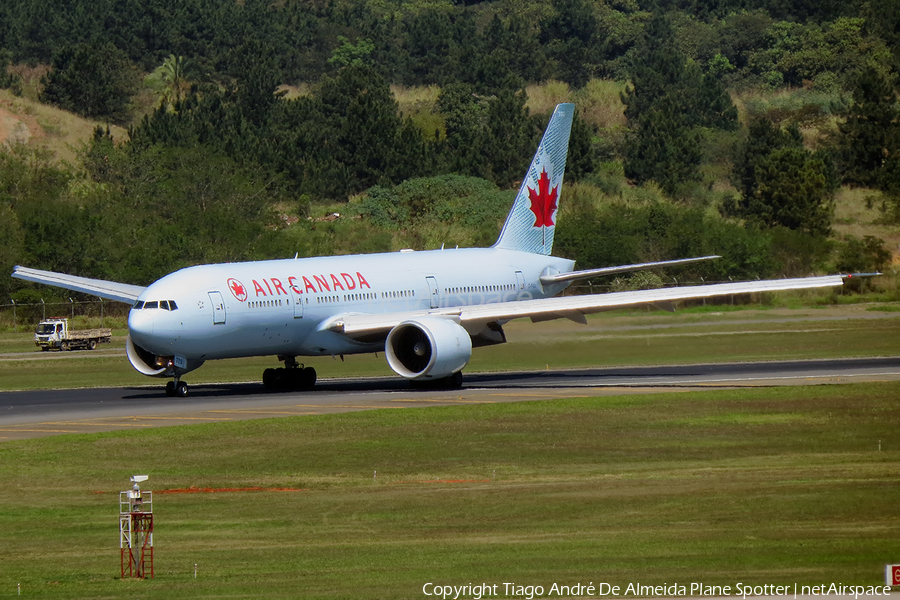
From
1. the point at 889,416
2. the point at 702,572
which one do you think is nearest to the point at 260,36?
the point at 889,416

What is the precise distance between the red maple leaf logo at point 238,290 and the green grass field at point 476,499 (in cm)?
632

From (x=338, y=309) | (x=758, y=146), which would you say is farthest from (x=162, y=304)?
(x=758, y=146)

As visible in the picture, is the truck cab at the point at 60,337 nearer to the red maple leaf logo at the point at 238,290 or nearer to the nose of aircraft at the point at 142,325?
the red maple leaf logo at the point at 238,290

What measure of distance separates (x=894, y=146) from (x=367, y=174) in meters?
43.5

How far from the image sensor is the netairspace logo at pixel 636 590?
16188 mm

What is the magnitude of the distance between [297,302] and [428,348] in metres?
4.53

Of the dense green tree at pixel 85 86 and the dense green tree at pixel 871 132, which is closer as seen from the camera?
the dense green tree at pixel 871 132

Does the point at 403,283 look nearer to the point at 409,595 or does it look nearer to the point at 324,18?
the point at 409,595

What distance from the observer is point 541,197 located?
58.1 metres

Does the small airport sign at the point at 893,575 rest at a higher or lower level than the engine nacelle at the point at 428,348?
lower

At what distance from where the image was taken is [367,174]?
119 meters

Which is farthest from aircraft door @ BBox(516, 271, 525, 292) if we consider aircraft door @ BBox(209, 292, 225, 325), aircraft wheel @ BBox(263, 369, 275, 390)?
aircraft door @ BBox(209, 292, 225, 325)

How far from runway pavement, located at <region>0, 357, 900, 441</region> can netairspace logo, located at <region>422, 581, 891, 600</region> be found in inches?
857

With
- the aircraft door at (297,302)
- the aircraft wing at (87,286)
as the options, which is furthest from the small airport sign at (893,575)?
the aircraft wing at (87,286)
